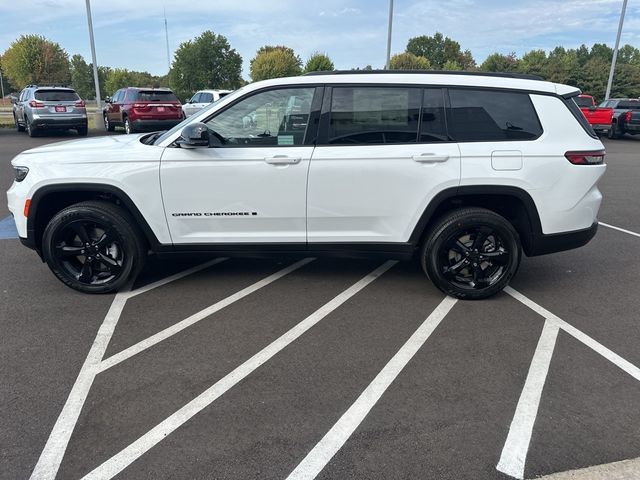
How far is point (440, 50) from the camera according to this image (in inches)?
4427

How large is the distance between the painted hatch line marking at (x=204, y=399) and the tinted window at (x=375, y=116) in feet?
4.52

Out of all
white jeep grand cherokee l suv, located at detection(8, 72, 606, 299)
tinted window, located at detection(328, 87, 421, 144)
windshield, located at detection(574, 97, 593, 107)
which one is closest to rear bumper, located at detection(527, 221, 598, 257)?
white jeep grand cherokee l suv, located at detection(8, 72, 606, 299)

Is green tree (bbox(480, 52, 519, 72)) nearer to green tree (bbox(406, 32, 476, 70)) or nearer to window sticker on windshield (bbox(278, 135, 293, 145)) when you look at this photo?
green tree (bbox(406, 32, 476, 70))

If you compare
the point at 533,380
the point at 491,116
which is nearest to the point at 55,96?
the point at 491,116

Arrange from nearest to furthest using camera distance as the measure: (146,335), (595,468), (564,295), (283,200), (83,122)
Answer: (595,468)
(146,335)
(283,200)
(564,295)
(83,122)

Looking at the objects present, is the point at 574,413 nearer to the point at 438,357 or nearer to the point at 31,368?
the point at 438,357

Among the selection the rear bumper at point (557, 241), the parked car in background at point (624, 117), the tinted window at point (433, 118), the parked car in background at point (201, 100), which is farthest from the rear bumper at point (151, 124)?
the parked car in background at point (624, 117)

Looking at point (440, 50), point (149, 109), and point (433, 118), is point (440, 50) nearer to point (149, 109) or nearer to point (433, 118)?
point (149, 109)

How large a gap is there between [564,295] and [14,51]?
64303 mm

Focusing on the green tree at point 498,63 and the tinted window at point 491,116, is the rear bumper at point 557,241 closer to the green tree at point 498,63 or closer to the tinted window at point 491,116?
the tinted window at point 491,116

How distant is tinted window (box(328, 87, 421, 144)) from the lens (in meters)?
4.19

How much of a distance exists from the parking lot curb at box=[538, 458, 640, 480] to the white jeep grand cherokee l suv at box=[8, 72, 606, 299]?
6.66ft

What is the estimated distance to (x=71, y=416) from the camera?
2.81 meters

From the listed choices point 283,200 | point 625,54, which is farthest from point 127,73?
point 625,54
